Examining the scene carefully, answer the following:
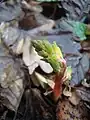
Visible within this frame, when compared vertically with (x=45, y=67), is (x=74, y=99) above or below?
below

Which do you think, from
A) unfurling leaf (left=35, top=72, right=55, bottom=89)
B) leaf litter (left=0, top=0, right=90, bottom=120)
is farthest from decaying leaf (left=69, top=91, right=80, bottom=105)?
unfurling leaf (left=35, top=72, right=55, bottom=89)

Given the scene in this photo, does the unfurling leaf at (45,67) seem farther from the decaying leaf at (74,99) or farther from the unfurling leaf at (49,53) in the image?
the decaying leaf at (74,99)

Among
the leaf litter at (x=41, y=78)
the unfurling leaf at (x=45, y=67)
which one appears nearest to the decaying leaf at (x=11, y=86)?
the leaf litter at (x=41, y=78)

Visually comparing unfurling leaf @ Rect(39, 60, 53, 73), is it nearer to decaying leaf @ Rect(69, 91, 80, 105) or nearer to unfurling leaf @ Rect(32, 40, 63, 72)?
unfurling leaf @ Rect(32, 40, 63, 72)

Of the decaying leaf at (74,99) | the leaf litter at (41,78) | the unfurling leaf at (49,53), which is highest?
the unfurling leaf at (49,53)

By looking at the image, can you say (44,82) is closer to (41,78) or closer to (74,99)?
(41,78)

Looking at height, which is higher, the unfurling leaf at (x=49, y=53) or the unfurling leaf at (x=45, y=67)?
the unfurling leaf at (x=49, y=53)

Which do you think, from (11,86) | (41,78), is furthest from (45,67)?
(11,86)

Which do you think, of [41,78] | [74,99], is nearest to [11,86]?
[41,78]

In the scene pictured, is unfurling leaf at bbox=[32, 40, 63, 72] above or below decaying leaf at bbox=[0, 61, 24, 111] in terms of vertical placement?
above

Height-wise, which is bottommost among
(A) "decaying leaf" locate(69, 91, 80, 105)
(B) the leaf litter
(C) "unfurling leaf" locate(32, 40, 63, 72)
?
(A) "decaying leaf" locate(69, 91, 80, 105)

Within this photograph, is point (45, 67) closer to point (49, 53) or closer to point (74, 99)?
point (49, 53)

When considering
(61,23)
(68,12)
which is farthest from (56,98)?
(68,12)

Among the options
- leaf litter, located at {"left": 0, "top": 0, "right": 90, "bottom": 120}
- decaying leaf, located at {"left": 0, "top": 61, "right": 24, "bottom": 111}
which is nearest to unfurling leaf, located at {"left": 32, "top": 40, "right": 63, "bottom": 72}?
leaf litter, located at {"left": 0, "top": 0, "right": 90, "bottom": 120}
